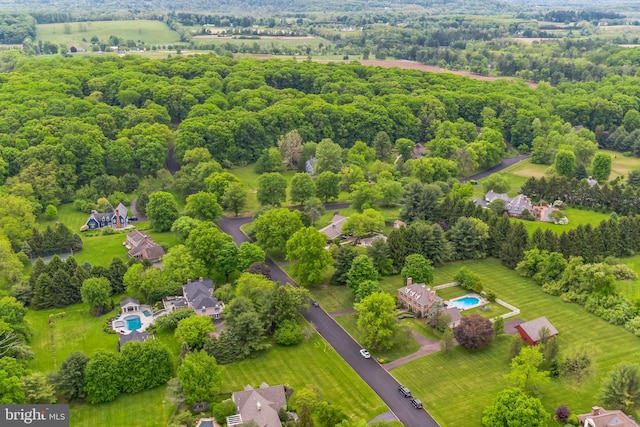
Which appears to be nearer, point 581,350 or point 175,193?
point 581,350

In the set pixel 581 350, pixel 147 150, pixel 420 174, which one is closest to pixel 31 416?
pixel 581 350

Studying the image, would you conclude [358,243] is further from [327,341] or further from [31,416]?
[31,416]

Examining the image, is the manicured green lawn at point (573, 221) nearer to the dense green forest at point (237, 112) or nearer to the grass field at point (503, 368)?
the grass field at point (503, 368)

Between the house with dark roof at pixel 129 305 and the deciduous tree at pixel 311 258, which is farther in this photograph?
the deciduous tree at pixel 311 258

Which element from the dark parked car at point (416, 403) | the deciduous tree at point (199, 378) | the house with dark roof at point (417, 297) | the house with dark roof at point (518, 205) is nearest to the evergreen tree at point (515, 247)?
the house with dark roof at point (417, 297)

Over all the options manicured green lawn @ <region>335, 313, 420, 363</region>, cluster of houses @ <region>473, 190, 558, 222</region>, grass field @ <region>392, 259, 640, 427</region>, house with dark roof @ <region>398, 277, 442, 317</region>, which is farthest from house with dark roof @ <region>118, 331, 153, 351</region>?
cluster of houses @ <region>473, 190, 558, 222</region>

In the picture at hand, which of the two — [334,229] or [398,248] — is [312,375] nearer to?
[398,248]
